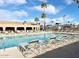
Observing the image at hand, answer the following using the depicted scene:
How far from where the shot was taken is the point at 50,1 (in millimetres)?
7961

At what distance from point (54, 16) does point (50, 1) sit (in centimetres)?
66

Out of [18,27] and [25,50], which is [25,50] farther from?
[18,27]

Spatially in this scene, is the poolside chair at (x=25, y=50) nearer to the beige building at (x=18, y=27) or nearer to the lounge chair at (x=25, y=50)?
the lounge chair at (x=25, y=50)

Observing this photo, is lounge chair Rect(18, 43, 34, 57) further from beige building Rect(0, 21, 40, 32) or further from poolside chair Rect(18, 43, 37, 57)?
beige building Rect(0, 21, 40, 32)

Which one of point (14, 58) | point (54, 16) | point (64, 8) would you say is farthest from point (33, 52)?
point (64, 8)

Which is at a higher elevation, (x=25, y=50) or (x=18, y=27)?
(x=18, y=27)

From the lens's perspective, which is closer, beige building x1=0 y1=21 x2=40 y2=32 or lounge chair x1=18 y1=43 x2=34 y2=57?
lounge chair x1=18 y1=43 x2=34 y2=57

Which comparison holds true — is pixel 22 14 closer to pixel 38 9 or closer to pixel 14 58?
pixel 38 9

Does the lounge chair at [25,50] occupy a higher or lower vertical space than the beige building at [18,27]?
lower

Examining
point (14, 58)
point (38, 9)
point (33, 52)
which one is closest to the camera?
point (14, 58)

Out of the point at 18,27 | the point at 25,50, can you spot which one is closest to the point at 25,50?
the point at 25,50

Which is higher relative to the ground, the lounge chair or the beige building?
the beige building

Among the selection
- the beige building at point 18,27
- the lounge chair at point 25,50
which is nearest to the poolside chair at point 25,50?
the lounge chair at point 25,50

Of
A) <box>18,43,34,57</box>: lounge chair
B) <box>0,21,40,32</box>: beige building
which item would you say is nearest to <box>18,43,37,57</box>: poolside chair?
<box>18,43,34,57</box>: lounge chair
